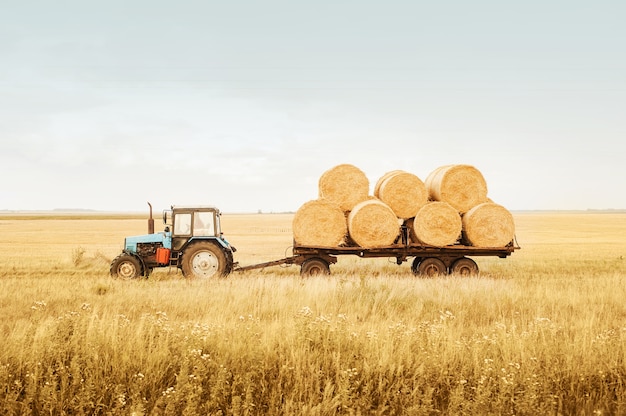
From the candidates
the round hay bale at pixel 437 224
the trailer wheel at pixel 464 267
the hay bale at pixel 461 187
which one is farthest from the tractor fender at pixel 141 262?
the trailer wheel at pixel 464 267

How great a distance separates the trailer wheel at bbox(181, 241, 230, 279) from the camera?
1235 cm

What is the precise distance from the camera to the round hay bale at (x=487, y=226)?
1266cm

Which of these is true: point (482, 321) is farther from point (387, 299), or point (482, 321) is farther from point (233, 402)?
point (233, 402)

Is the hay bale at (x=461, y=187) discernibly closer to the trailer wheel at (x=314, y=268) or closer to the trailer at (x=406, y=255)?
the trailer at (x=406, y=255)

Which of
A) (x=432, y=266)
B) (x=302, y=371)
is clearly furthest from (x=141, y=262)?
(x=302, y=371)

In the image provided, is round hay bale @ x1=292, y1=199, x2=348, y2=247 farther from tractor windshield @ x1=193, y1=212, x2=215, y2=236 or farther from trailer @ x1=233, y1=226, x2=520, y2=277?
tractor windshield @ x1=193, y1=212, x2=215, y2=236

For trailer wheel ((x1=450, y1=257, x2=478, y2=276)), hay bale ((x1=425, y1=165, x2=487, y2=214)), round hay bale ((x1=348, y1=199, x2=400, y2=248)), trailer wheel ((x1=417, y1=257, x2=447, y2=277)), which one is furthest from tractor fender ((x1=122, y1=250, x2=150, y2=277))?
trailer wheel ((x1=450, y1=257, x2=478, y2=276))

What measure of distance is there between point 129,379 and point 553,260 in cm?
1709

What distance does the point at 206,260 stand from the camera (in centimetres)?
1242

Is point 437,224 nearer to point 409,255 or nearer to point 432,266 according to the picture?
point 409,255

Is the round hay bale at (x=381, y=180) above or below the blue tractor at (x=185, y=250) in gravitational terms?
above

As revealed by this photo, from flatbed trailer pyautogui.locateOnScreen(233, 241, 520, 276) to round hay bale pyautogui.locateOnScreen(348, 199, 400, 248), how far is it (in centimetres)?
19

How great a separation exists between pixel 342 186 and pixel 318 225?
119 centimetres

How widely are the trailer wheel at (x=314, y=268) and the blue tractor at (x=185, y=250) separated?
1.82 m
